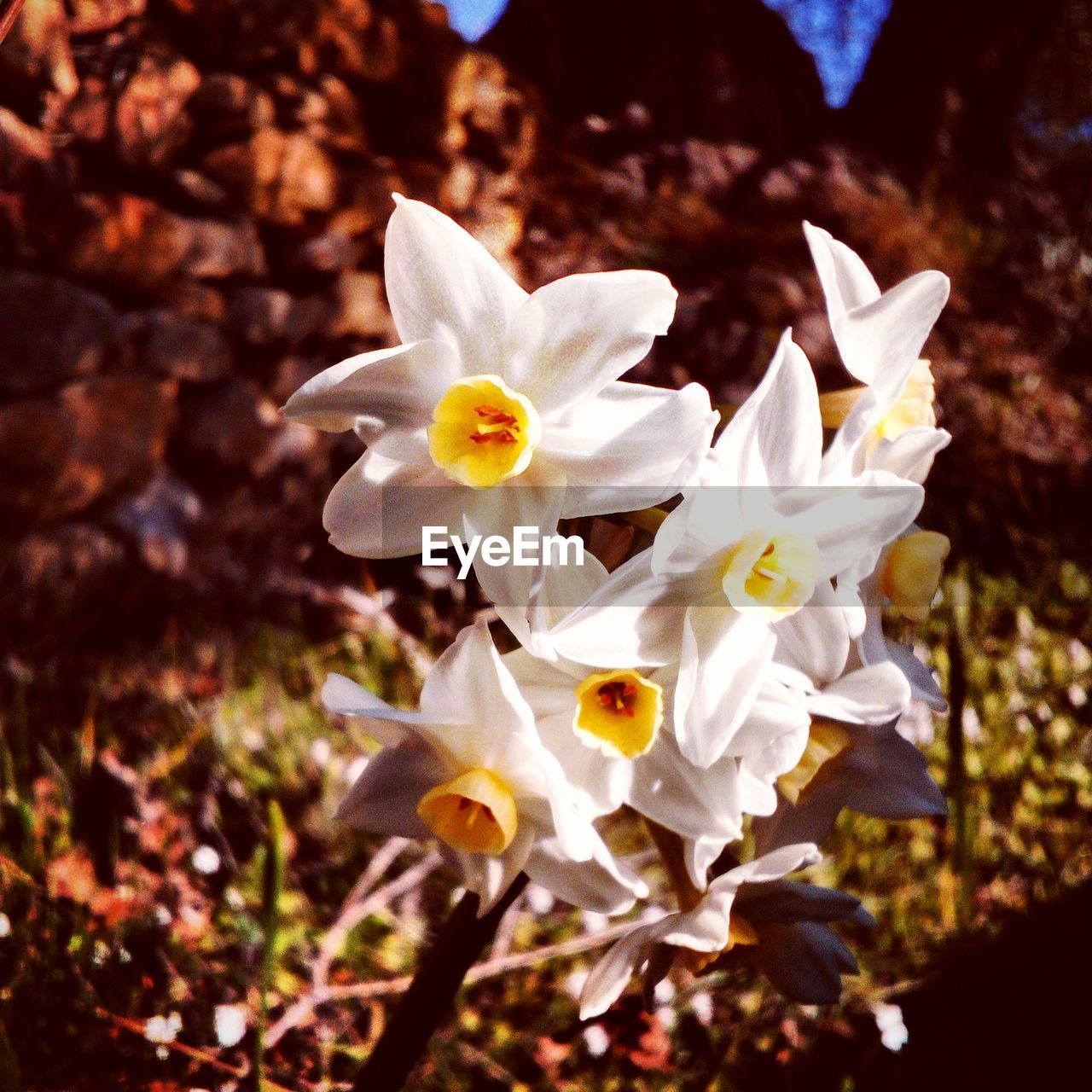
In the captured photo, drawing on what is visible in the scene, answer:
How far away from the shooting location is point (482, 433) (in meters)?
0.39

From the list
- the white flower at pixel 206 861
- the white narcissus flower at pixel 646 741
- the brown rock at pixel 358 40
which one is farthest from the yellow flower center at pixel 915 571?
the brown rock at pixel 358 40

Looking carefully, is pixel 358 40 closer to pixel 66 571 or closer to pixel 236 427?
pixel 236 427

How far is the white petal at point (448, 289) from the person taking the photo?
40cm

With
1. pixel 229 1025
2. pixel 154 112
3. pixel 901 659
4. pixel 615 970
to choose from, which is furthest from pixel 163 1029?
pixel 154 112

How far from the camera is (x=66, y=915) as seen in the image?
0.88 metres

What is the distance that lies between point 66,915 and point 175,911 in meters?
0.13

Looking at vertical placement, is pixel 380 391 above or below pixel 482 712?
above

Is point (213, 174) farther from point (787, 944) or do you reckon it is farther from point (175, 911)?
point (787, 944)

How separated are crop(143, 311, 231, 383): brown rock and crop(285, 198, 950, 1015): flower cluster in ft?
4.46

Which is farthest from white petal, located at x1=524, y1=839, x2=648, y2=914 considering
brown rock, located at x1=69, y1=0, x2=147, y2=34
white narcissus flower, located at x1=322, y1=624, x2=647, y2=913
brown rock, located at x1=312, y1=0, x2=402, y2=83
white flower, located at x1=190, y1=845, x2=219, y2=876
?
brown rock, located at x1=312, y1=0, x2=402, y2=83

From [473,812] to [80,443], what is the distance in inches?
54.0

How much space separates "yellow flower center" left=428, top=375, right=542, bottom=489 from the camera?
1.28ft

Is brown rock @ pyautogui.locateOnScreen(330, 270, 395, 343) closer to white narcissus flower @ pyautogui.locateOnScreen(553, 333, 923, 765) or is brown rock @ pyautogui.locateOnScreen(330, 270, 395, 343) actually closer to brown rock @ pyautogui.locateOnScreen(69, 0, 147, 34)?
brown rock @ pyautogui.locateOnScreen(69, 0, 147, 34)

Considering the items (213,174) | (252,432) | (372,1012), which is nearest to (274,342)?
(252,432)
